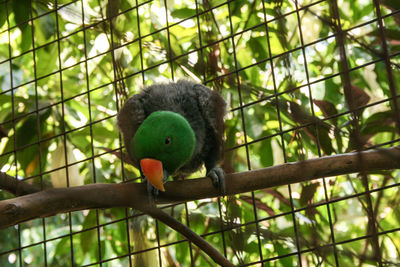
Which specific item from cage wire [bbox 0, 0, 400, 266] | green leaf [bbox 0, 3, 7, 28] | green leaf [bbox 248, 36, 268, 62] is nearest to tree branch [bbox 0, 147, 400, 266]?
cage wire [bbox 0, 0, 400, 266]

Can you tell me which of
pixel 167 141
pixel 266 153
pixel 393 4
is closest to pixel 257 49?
pixel 266 153

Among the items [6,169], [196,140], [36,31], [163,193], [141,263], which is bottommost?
[141,263]

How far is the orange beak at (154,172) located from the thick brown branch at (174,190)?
0.17 ft

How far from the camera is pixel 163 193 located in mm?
1870

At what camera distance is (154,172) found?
1833 mm

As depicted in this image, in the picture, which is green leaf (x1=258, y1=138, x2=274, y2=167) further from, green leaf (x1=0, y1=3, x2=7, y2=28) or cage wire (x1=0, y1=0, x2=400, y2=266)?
green leaf (x1=0, y1=3, x2=7, y2=28)

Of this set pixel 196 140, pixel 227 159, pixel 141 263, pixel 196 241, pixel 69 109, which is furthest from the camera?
pixel 69 109

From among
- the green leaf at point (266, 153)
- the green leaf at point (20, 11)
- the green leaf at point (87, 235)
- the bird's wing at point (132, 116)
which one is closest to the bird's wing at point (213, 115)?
the bird's wing at point (132, 116)

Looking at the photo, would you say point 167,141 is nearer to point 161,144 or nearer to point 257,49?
point 161,144

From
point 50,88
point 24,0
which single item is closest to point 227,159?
point 24,0

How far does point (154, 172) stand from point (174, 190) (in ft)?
0.33

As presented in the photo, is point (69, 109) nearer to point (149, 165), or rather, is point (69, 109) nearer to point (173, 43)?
point (173, 43)

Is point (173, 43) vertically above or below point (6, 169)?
above

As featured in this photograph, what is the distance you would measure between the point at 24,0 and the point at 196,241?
1.75m
